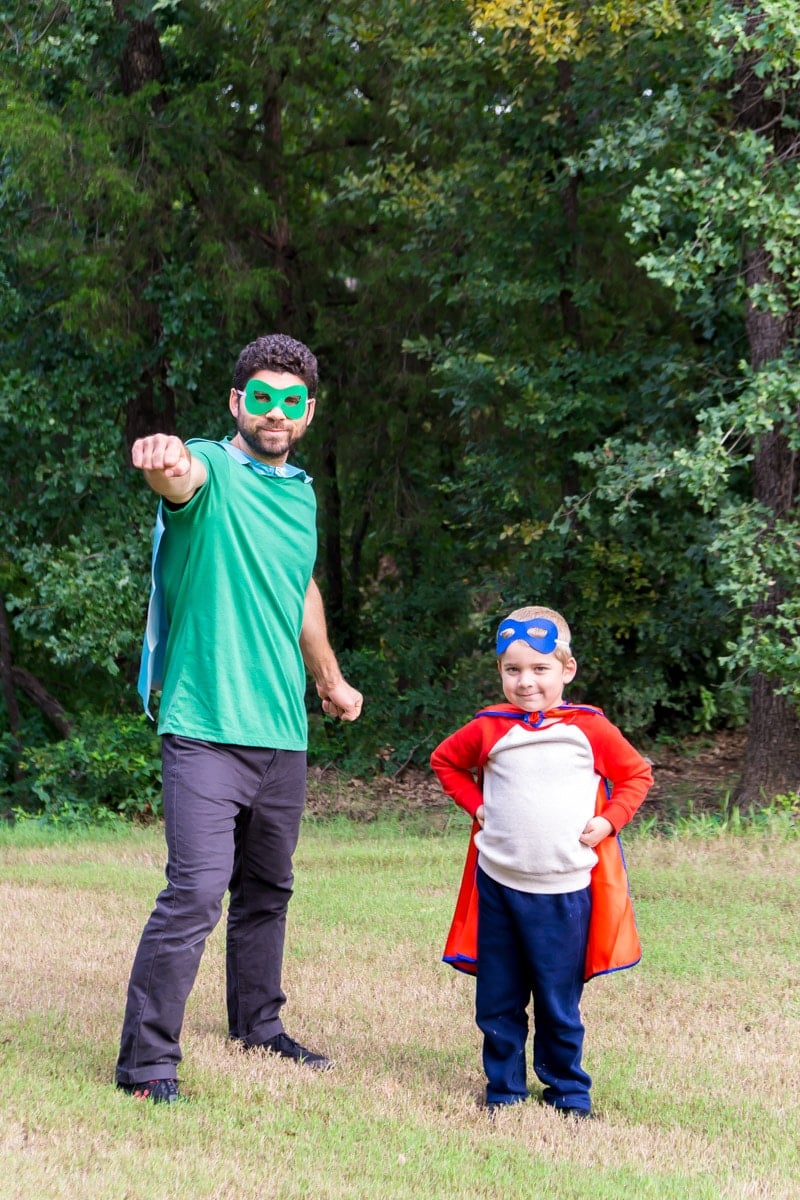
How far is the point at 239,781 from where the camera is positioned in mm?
4363

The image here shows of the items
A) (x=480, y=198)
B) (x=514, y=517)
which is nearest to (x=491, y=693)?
(x=514, y=517)

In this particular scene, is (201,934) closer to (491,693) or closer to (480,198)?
(480,198)

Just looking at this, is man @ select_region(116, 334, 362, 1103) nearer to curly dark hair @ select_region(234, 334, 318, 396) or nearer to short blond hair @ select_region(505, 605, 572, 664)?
curly dark hair @ select_region(234, 334, 318, 396)

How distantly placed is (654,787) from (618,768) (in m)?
9.16

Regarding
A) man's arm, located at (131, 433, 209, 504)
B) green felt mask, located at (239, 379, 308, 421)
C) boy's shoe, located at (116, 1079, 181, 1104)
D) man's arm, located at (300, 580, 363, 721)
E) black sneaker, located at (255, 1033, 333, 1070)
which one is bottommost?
black sneaker, located at (255, 1033, 333, 1070)

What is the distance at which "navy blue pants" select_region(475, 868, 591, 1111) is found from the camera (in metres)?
4.15

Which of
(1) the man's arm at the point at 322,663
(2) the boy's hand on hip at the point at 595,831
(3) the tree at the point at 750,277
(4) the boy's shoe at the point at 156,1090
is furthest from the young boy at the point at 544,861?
(3) the tree at the point at 750,277

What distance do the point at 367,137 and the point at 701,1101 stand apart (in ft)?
40.5

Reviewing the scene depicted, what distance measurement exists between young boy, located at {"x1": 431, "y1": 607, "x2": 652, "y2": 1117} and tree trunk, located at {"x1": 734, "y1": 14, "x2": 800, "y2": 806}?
19.7 ft

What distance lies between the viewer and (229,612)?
4355 mm

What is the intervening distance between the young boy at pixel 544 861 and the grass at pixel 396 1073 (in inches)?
8.3

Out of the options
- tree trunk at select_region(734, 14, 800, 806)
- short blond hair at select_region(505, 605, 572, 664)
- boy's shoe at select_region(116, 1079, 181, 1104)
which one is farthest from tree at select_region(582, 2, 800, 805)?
boy's shoe at select_region(116, 1079, 181, 1104)

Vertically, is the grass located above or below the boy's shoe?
below

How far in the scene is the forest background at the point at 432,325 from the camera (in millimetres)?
10148
